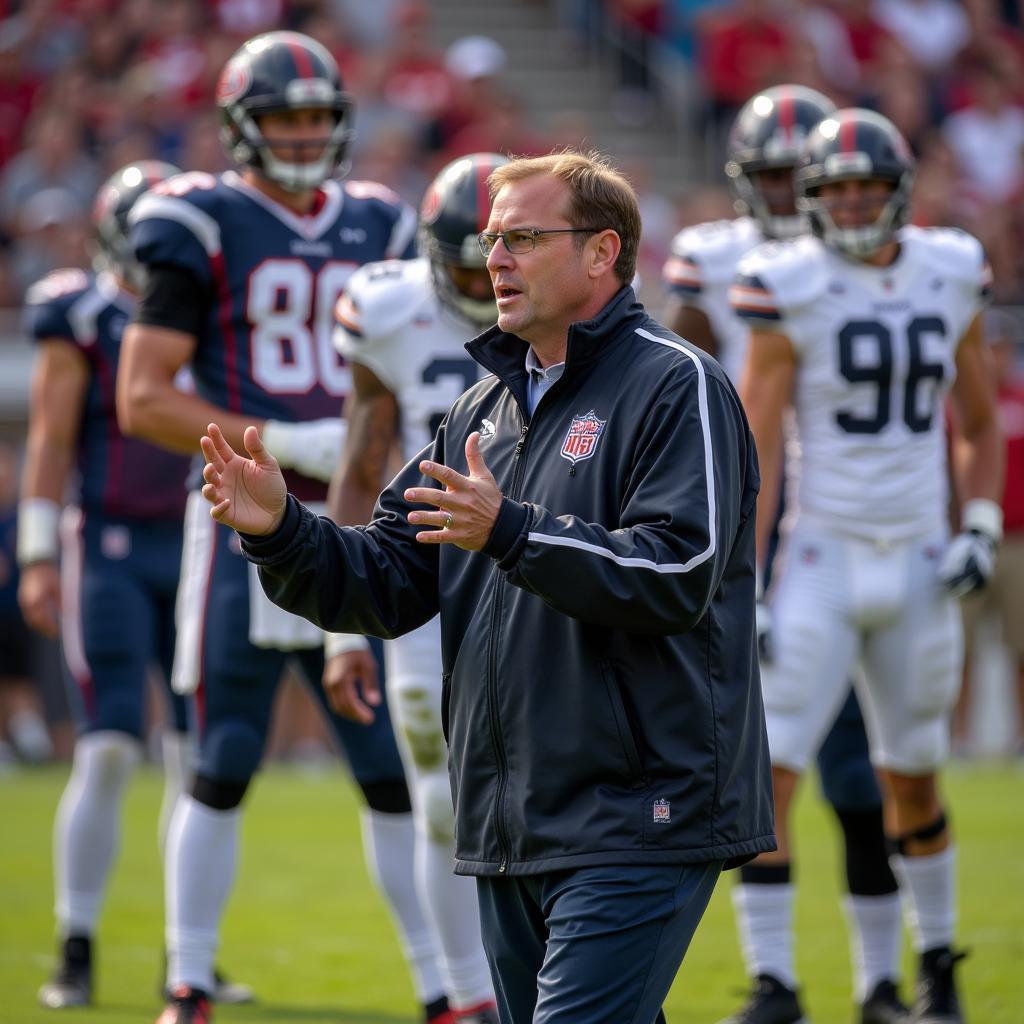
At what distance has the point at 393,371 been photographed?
4.86 meters

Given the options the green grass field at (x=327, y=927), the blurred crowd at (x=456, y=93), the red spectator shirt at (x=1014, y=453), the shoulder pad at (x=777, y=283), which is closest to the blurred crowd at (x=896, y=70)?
the blurred crowd at (x=456, y=93)

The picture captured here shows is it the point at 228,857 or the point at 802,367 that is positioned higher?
the point at 802,367

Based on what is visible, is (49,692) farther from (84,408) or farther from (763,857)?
(763,857)

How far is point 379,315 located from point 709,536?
1.86 meters

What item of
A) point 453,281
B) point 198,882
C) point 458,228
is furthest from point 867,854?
point 458,228

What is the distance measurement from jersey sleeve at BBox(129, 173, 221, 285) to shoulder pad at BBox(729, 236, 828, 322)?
1372 mm

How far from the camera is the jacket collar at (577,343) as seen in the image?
10.9 ft

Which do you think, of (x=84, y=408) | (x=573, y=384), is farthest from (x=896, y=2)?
Answer: (x=573, y=384)

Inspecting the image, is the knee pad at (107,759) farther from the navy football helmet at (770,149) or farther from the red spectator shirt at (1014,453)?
the red spectator shirt at (1014,453)

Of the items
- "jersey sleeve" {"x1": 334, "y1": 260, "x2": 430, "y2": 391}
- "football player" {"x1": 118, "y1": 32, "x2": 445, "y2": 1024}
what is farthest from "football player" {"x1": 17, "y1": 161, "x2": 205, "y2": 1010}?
"jersey sleeve" {"x1": 334, "y1": 260, "x2": 430, "y2": 391}

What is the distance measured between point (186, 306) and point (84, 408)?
1.43 metres

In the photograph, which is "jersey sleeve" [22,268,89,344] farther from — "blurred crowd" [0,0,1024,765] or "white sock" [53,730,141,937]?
"blurred crowd" [0,0,1024,765]

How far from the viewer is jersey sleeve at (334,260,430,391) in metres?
4.81

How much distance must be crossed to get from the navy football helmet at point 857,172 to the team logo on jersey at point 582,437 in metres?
1.92
